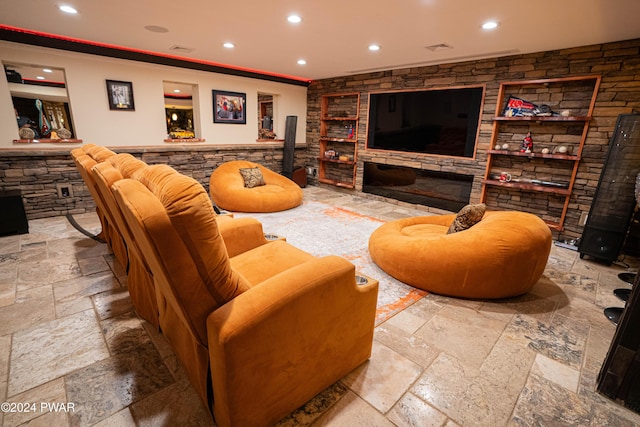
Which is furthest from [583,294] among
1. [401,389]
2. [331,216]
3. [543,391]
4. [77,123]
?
[77,123]

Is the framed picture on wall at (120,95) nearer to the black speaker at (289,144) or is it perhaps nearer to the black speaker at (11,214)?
the black speaker at (11,214)

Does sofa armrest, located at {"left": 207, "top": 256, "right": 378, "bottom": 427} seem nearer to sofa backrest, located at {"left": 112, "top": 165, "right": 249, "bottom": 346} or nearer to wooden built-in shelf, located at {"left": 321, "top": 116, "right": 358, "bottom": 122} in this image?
sofa backrest, located at {"left": 112, "top": 165, "right": 249, "bottom": 346}

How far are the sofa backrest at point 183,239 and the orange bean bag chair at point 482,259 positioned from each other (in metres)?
1.75

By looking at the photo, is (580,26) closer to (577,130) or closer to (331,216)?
(577,130)

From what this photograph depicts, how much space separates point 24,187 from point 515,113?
667 cm

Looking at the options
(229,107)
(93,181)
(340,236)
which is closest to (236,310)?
(93,181)

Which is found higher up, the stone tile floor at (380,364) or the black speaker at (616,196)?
the black speaker at (616,196)

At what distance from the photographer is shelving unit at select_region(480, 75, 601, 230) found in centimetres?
368

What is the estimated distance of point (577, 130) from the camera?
147 inches

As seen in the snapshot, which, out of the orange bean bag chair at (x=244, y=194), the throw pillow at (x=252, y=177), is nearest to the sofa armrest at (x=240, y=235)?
the orange bean bag chair at (x=244, y=194)

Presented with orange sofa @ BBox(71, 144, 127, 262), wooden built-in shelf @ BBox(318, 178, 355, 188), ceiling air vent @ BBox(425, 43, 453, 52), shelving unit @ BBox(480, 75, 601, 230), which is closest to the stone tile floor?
orange sofa @ BBox(71, 144, 127, 262)

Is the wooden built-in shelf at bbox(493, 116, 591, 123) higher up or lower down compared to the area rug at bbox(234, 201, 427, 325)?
higher up

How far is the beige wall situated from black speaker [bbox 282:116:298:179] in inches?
27.7

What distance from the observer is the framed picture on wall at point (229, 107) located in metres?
5.64
